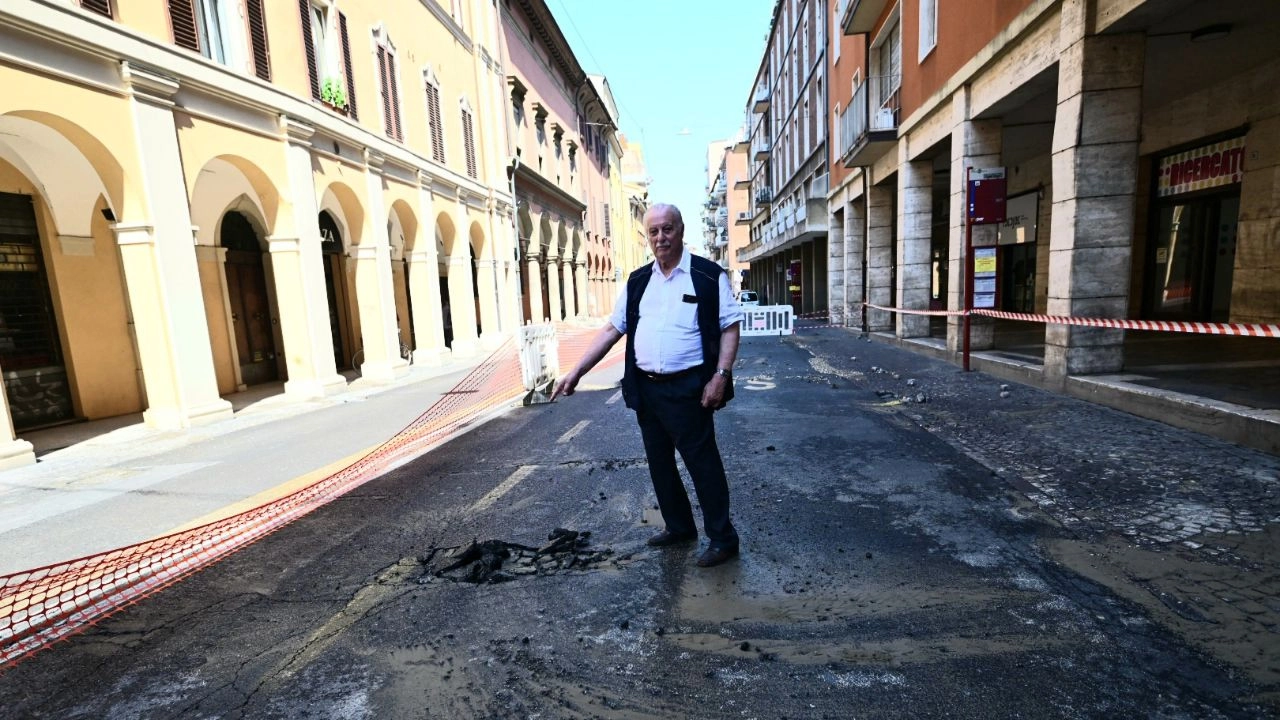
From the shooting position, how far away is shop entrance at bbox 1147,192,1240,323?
10.2 m

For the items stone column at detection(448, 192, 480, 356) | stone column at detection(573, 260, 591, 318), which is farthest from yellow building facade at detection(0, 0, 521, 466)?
stone column at detection(573, 260, 591, 318)

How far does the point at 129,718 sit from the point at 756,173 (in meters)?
47.9

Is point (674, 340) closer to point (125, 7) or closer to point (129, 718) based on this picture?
point (129, 718)

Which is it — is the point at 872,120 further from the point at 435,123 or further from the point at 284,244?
the point at 284,244

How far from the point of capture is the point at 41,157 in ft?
28.2

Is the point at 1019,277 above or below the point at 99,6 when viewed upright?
below

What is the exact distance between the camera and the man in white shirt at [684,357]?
3137mm

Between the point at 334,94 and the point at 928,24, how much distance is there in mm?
11890

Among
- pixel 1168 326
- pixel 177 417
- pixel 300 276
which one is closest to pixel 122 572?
pixel 177 417

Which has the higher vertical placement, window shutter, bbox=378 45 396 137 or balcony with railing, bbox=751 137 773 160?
balcony with railing, bbox=751 137 773 160

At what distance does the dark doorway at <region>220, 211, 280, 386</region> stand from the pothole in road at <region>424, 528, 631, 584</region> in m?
11.8

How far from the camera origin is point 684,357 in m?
3.14

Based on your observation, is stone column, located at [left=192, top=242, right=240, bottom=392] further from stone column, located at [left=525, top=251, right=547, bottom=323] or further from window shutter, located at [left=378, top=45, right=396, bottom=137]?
stone column, located at [left=525, top=251, right=547, bottom=323]

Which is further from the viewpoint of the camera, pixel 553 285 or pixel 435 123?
A: pixel 553 285
